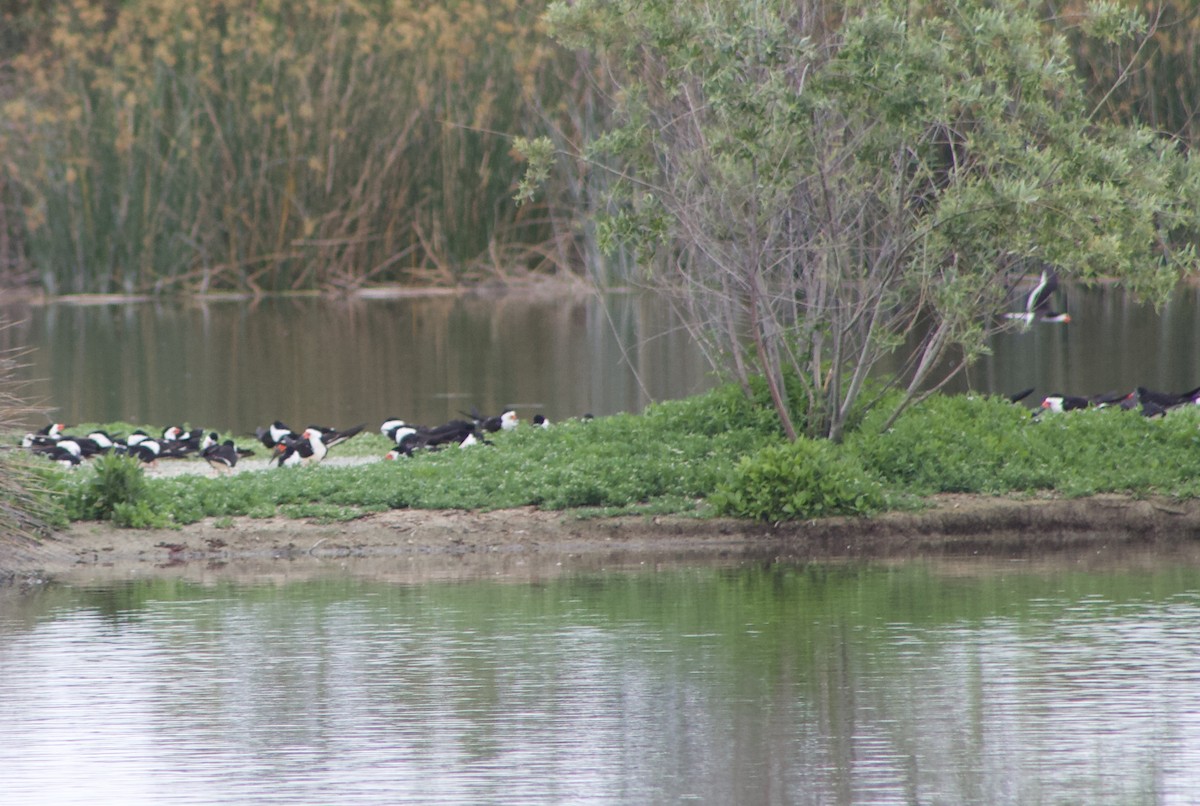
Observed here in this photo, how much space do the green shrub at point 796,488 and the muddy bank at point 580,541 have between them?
0.33ft

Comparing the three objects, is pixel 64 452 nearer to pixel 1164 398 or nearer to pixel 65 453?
pixel 65 453

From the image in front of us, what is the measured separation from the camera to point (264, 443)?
2042cm

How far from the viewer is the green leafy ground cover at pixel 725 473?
50.3 feet

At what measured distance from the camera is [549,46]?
40.3 meters

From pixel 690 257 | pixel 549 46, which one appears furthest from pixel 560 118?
pixel 690 257

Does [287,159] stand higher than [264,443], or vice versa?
[287,159]

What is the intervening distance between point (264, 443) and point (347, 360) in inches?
531

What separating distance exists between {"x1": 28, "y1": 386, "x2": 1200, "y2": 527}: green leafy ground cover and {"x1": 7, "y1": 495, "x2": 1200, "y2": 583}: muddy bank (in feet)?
0.43

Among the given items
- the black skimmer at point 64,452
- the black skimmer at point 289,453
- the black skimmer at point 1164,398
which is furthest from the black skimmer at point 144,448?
the black skimmer at point 1164,398

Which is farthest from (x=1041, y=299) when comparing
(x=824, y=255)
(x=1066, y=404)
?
(x=824, y=255)

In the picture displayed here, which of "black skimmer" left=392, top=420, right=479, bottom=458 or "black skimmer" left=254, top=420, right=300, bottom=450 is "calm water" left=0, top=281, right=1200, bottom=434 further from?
"black skimmer" left=392, top=420, right=479, bottom=458

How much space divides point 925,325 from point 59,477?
77.7ft

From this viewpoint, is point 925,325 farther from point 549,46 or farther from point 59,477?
point 59,477

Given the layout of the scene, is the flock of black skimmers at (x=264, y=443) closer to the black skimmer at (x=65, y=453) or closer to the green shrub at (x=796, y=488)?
the black skimmer at (x=65, y=453)
